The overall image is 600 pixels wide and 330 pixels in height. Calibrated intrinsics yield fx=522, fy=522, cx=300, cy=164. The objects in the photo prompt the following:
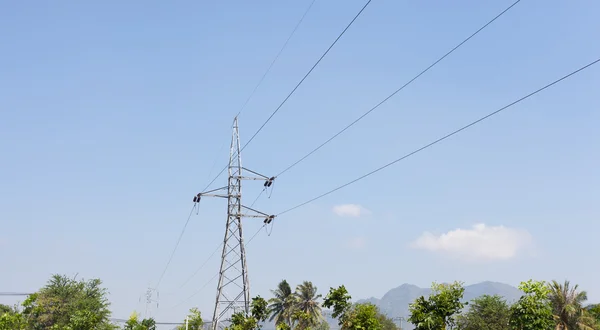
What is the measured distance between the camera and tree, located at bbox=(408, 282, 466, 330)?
44438 millimetres

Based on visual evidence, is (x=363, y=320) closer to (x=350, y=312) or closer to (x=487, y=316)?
(x=350, y=312)

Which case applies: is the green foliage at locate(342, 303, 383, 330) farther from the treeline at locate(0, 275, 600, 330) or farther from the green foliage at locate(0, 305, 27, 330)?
the green foliage at locate(0, 305, 27, 330)

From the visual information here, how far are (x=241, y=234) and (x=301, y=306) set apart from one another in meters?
52.0

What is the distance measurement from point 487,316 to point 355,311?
42812mm

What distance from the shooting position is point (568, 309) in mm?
68938

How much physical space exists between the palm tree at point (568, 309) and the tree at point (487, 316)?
368 inches

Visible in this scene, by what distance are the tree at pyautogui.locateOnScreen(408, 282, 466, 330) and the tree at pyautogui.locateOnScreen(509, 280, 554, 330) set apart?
4.89 meters

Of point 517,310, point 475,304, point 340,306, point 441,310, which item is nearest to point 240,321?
point 340,306

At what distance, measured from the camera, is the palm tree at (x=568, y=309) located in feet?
224

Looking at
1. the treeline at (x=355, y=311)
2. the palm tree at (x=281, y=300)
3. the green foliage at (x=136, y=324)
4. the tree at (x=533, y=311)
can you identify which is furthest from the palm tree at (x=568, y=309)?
the green foliage at (x=136, y=324)

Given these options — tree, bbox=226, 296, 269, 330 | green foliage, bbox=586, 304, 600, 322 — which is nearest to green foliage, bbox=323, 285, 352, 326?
tree, bbox=226, 296, 269, 330

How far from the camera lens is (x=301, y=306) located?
322 feet

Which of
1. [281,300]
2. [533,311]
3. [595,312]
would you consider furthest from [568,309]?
[281,300]

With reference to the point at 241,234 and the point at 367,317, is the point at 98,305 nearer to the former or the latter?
the point at 241,234
